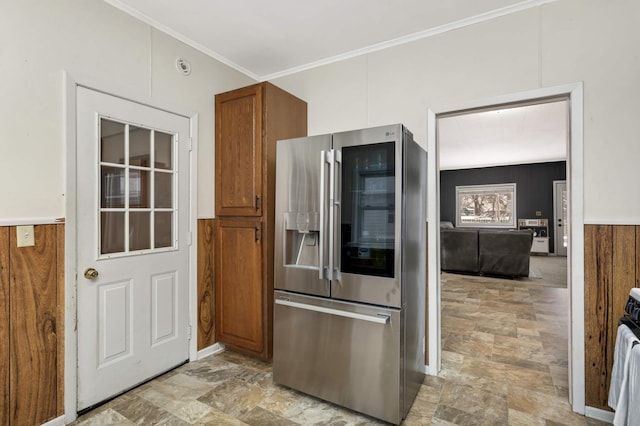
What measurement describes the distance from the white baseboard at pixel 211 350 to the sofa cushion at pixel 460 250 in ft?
15.6

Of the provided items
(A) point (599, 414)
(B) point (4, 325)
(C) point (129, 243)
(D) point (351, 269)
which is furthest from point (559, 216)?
(B) point (4, 325)

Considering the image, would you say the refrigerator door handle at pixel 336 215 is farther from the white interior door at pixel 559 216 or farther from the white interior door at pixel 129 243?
the white interior door at pixel 559 216

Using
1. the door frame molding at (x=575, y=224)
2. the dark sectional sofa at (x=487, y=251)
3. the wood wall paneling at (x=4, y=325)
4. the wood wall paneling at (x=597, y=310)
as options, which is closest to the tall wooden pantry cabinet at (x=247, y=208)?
the wood wall paneling at (x=4, y=325)

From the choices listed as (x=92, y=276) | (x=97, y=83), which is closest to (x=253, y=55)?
(x=97, y=83)

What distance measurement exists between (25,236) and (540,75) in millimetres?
3335

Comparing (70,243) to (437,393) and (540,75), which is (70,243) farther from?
(540,75)

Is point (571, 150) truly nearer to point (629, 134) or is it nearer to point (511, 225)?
point (629, 134)

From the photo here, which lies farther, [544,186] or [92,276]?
[544,186]

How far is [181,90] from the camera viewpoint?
2.63 metres

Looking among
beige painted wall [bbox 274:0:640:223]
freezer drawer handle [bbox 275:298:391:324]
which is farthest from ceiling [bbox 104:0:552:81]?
freezer drawer handle [bbox 275:298:391:324]

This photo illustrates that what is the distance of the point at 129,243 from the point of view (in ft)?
7.59

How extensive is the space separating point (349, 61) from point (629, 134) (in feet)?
6.76

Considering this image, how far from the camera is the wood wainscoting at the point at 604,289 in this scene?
1.98 meters

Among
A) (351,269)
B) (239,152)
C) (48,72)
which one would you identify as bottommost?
(351,269)
